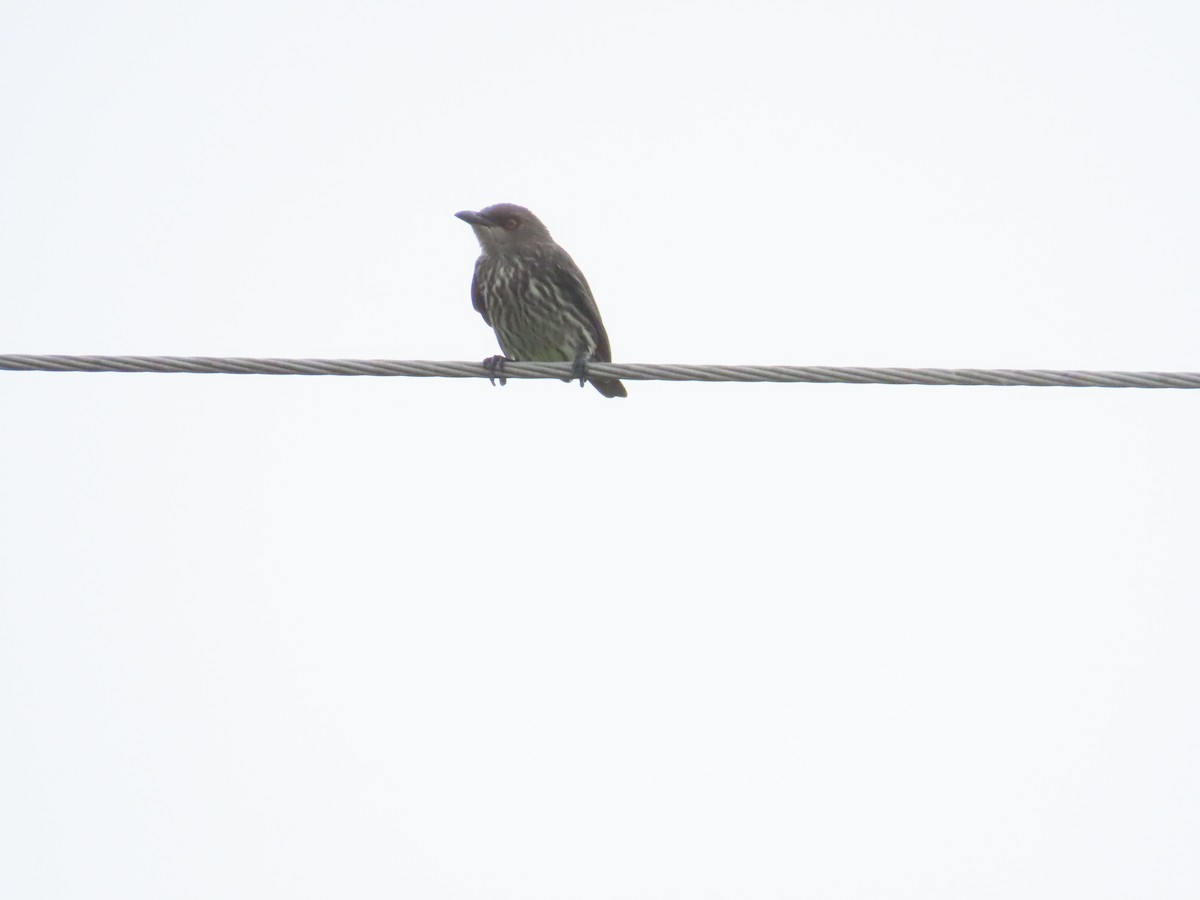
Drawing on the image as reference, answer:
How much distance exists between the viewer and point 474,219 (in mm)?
9055

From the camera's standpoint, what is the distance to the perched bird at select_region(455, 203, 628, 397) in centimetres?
877

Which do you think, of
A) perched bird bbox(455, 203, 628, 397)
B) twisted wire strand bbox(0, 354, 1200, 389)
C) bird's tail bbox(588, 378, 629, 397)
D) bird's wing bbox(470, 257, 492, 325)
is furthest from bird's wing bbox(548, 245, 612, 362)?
twisted wire strand bbox(0, 354, 1200, 389)

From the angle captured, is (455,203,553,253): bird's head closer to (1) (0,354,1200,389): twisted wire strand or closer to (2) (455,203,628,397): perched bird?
(2) (455,203,628,397): perched bird

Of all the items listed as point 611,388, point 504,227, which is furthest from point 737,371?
point 504,227

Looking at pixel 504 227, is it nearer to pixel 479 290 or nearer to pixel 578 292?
pixel 479 290

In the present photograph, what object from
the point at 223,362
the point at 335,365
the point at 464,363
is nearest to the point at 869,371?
the point at 464,363

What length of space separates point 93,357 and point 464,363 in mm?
1224

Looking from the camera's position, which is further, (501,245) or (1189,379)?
(501,245)

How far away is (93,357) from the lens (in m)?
5.14

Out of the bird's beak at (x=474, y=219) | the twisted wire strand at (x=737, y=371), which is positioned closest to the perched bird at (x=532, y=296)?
the bird's beak at (x=474, y=219)

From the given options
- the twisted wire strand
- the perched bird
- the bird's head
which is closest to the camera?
the twisted wire strand

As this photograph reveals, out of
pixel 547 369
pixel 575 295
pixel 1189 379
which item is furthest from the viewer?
pixel 575 295

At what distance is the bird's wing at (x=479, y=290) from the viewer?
360 inches

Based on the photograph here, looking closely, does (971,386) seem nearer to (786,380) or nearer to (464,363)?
(786,380)
